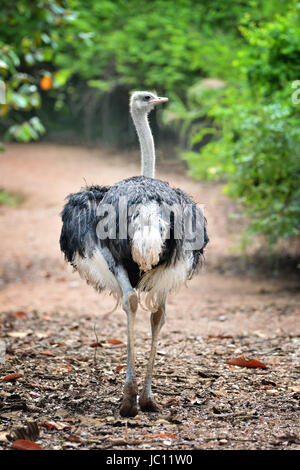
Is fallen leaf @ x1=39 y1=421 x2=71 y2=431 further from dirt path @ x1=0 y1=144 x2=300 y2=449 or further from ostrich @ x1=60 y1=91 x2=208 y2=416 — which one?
ostrich @ x1=60 y1=91 x2=208 y2=416

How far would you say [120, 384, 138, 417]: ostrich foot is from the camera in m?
3.10

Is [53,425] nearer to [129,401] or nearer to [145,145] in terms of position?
[129,401]

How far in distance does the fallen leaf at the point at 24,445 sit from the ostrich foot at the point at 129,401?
560 millimetres

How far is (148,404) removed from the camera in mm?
3240

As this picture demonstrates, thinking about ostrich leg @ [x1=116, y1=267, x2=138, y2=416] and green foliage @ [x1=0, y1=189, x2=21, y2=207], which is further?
green foliage @ [x1=0, y1=189, x2=21, y2=207]

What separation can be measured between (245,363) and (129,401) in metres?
1.26

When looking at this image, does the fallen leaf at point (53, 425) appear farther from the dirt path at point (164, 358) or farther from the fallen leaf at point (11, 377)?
the fallen leaf at point (11, 377)

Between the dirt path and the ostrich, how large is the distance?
31 cm

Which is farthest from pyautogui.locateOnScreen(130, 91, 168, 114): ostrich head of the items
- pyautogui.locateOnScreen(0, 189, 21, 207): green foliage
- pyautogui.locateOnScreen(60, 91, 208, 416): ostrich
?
pyautogui.locateOnScreen(0, 189, 21, 207): green foliage

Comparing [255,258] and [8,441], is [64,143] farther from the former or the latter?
[8,441]

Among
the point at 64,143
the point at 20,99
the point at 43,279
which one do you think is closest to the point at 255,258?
the point at 43,279

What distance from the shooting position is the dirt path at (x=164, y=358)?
296 centimetres

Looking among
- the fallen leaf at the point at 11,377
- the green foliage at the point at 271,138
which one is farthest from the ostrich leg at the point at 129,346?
the green foliage at the point at 271,138
